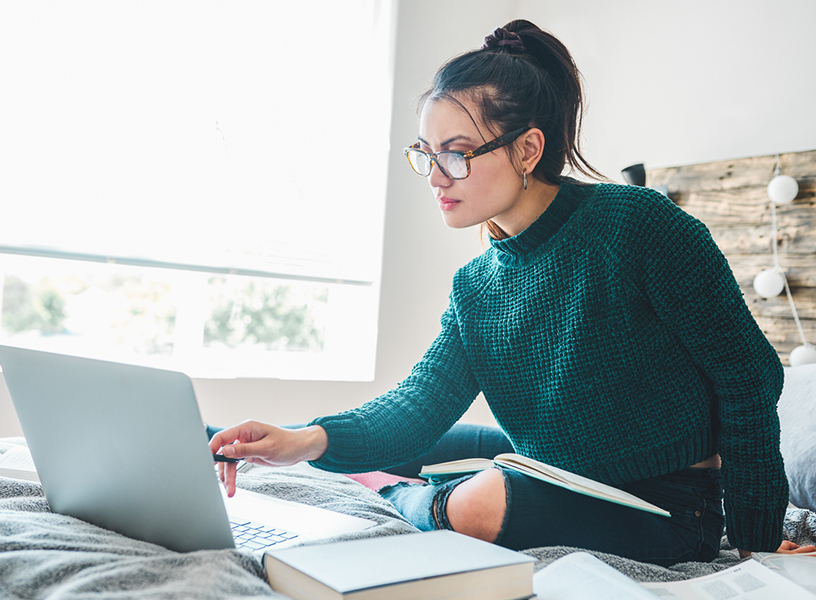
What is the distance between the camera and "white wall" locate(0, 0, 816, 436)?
6.70ft

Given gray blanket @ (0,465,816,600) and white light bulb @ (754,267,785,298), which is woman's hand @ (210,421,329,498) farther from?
white light bulb @ (754,267,785,298)

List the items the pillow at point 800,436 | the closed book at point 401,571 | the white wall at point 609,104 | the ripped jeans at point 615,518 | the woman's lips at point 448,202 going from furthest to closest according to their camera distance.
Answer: the white wall at point 609,104 → the pillow at point 800,436 → the woman's lips at point 448,202 → the ripped jeans at point 615,518 → the closed book at point 401,571

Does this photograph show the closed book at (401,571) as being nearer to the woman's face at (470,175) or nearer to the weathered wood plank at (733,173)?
the woman's face at (470,175)

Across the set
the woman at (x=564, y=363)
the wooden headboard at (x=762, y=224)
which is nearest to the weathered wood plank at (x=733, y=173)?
the wooden headboard at (x=762, y=224)

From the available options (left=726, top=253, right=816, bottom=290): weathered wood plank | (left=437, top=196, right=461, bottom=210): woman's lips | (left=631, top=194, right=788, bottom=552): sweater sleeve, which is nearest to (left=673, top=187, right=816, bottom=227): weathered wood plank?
(left=726, top=253, right=816, bottom=290): weathered wood plank

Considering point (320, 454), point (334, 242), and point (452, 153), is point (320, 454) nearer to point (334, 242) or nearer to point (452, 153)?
point (452, 153)

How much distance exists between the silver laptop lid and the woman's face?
2.12 ft

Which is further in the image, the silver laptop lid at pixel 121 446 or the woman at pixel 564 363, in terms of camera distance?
the woman at pixel 564 363

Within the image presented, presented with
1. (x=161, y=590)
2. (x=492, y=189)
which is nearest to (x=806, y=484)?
(x=492, y=189)

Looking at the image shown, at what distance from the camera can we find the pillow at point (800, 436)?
4.09ft

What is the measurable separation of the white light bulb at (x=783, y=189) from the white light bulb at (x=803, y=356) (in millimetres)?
437

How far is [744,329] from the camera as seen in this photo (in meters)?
0.93

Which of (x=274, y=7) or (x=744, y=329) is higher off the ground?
(x=274, y=7)

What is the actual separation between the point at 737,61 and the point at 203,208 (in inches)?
72.0
